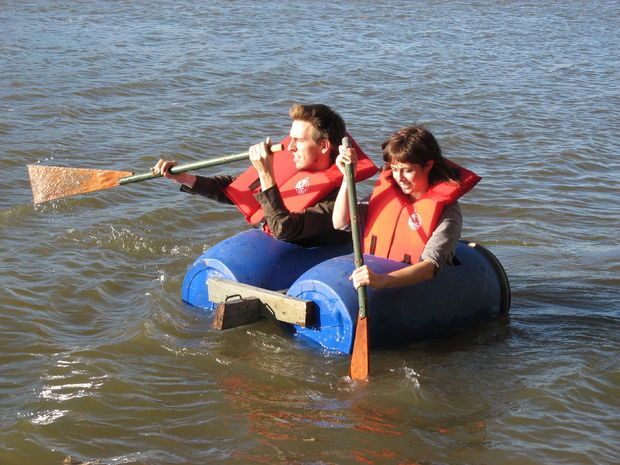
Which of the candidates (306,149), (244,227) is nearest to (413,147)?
(306,149)

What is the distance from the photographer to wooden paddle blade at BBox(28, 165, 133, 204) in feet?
22.1

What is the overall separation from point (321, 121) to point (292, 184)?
50 centimetres

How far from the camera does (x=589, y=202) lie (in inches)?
352

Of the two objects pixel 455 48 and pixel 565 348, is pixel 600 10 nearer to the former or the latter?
pixel 455 48

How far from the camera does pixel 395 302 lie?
5.52 metres

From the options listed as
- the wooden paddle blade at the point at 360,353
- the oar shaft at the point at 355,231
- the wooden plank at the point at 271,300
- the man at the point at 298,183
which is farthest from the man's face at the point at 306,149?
the wooden paddle blade at the point at 360,353

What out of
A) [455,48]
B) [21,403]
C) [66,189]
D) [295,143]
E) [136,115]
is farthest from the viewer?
[455,48]

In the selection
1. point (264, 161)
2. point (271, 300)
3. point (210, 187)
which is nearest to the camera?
point (264, 161)

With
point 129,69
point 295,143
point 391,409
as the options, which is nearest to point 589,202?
point 295,143

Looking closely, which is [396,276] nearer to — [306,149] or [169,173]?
[306,149]

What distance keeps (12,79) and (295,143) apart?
7.13 m

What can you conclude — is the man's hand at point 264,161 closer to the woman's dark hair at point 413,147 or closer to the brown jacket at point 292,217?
the brown jacket at point 292,217

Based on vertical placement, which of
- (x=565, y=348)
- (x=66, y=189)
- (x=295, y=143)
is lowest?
(x=565, y=348)

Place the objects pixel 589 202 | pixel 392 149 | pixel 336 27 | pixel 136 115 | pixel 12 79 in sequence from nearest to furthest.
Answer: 1. pixel 392 149
2. pixel 589 202
3. pixel 136 115
4. pixel 12 79
5. pixel 336 27
